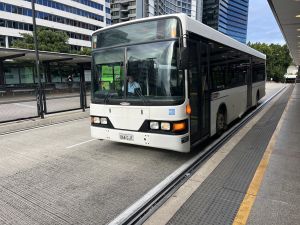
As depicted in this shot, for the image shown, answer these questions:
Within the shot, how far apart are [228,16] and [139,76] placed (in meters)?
159

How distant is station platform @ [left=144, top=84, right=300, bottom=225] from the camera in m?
3.49

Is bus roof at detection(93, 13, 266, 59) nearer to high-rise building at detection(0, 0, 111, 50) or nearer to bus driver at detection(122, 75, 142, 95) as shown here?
bus driver at detection(122, 75, 142, 95)

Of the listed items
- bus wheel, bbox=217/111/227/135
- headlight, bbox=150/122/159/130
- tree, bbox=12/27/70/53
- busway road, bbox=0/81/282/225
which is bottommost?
busway road, bbox=0/81/282/225

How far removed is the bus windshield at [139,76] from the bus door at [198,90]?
1.66 ft

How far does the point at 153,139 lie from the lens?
17.9 ft

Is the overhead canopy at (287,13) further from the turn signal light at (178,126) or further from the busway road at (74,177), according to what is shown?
the busway road at (74,177)

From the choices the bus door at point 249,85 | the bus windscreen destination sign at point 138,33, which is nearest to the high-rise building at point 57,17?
the bus door at point 249,85

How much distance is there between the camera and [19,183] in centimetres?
477

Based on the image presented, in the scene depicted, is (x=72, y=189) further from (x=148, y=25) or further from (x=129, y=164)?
(x=148, y=25)

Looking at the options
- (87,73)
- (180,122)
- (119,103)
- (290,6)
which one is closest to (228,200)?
(180,122)

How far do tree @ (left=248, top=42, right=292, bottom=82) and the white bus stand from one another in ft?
218

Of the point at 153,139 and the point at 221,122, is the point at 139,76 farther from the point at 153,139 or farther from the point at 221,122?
the point at 221,122

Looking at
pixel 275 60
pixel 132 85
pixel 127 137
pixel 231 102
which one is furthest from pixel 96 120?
pixel 275 60

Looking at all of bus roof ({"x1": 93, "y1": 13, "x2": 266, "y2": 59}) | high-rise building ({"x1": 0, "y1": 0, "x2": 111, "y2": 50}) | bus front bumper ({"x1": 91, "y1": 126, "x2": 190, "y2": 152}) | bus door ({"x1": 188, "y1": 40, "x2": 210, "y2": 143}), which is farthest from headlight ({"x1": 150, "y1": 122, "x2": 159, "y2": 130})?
high-rise building ({"x1": 0, "y1": 0, "x2": 111, "y2": 50})
